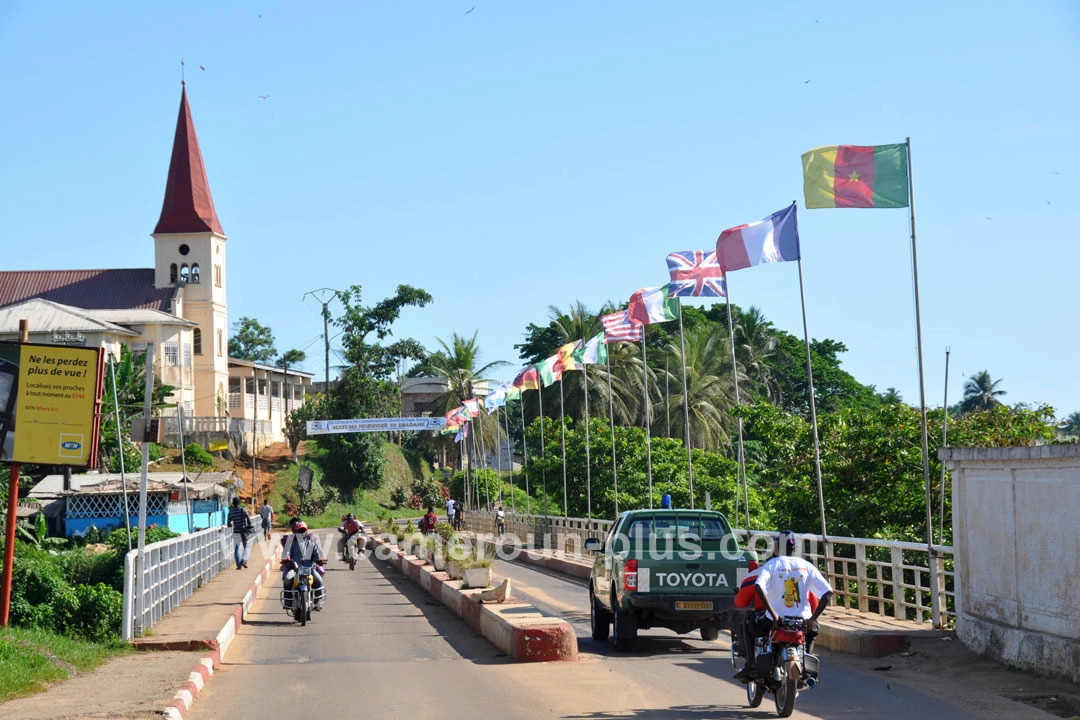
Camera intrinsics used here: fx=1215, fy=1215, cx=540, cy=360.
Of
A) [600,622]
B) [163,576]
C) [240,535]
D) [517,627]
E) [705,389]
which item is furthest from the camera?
[705,389]

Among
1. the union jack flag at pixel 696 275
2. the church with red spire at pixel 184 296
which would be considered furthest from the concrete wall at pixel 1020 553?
the church with red spire at pixel 184 296

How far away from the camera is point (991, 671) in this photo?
1164 cm

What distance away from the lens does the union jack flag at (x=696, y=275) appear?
27.0 meters

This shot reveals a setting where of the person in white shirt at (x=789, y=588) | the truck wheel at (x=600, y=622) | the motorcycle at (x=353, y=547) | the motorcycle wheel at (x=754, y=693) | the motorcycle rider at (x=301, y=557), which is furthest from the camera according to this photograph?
the motorcycle at (x=353, y=547)

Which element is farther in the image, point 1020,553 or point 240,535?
point 240,535

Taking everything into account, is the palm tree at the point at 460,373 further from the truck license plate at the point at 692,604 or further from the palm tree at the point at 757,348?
the truck license plate at the point at 692,604

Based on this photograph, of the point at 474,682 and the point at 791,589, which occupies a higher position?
the point at 791,589

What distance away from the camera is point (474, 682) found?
11719mm

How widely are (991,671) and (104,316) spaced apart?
76396 millimetres

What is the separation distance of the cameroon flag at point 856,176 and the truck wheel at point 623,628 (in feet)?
22.6

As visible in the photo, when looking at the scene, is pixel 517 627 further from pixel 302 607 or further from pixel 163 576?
pixel 163 576

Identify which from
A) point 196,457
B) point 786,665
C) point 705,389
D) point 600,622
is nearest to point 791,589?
point 786,665

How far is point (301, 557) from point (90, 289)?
72.4m

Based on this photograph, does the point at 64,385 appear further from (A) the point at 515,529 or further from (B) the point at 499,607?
(A) the point at 515,529
